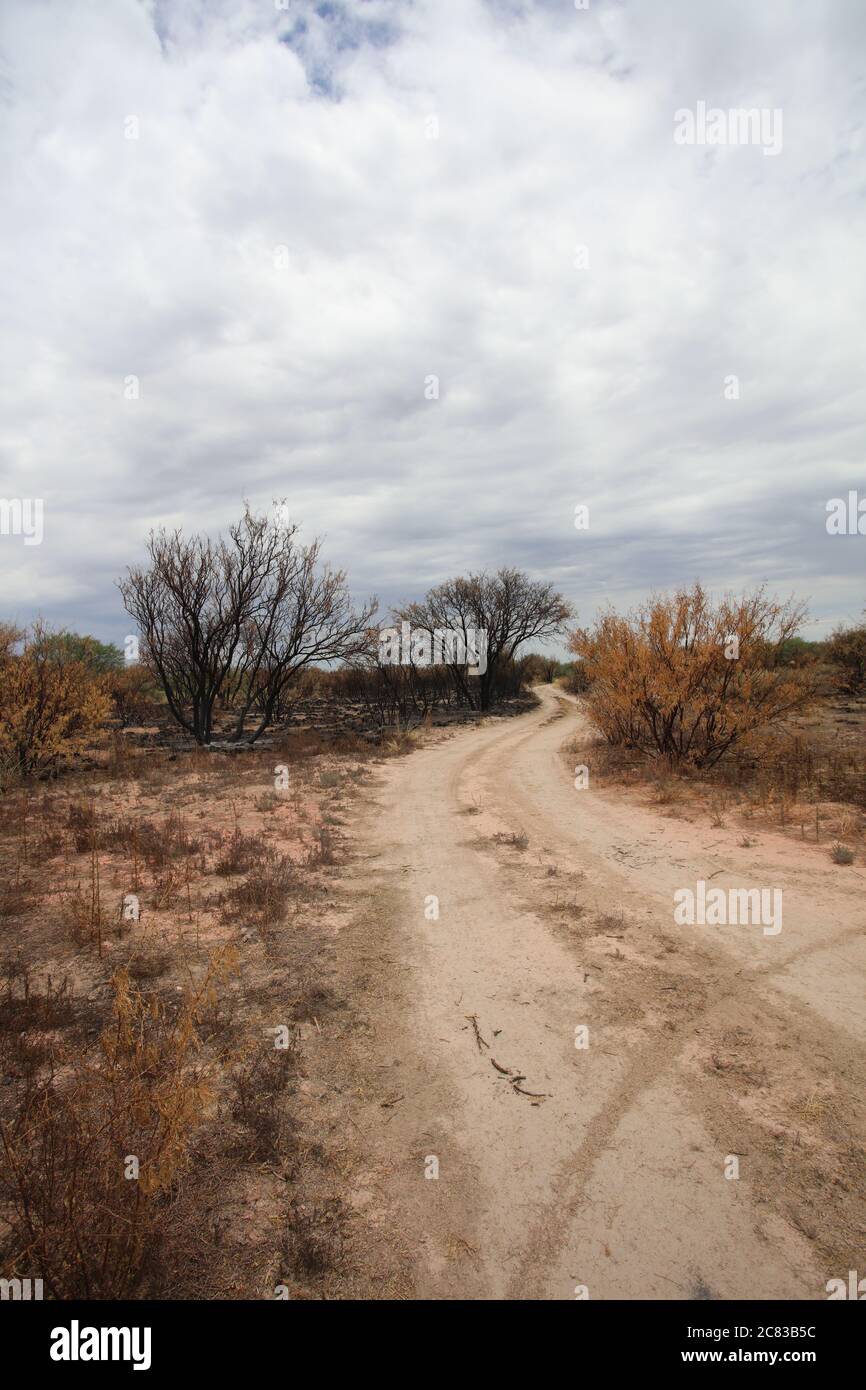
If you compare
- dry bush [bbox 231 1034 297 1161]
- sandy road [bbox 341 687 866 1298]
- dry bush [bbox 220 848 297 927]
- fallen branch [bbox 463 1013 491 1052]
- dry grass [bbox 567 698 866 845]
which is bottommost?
fallen branch [bbox 463 1013 491 1052]

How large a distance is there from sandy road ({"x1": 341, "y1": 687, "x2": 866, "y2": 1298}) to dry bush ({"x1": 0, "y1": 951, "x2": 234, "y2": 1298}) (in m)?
0.92

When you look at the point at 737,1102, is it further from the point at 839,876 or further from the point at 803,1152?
the point at 839,876

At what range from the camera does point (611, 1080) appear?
357 centimetres

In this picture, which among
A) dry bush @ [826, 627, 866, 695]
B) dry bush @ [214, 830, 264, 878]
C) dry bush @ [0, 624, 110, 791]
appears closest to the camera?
dry bush @ [214, 830, 264, 878]

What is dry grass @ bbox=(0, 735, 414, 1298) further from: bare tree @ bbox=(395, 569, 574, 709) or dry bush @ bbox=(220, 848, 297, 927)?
bare tree @ bbox=(395, 569, 574, 709)

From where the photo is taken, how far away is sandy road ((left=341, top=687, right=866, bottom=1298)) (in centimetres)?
251

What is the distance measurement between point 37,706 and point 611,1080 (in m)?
14.5

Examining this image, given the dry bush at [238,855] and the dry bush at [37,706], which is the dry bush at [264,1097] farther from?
the dry bush at [37,706]

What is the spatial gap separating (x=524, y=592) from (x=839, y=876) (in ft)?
111

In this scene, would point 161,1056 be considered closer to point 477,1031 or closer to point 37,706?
point 477,1031

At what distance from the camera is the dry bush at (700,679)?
467 inches

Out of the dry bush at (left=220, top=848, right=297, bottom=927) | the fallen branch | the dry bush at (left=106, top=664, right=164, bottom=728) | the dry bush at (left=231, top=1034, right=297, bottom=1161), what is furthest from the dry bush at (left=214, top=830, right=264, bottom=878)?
the dry bush at (left=106, top=664, right=164, bottom=728)

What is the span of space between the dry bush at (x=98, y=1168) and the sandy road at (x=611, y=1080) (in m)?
0.92

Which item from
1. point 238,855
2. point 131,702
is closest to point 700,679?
point 238,855
